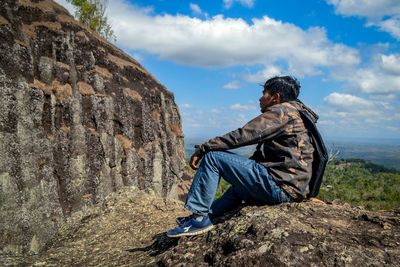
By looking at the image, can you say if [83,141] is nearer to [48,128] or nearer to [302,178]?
[48,128]

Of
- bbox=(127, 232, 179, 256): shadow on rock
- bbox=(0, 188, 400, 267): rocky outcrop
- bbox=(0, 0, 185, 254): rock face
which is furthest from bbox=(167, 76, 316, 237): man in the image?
bbox=(0, 0, 185, 254): rock face

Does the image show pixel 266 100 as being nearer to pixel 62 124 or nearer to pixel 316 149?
pixel 316 149

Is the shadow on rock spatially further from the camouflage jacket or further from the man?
the camouflage jacket

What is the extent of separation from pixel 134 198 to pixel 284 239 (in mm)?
6793

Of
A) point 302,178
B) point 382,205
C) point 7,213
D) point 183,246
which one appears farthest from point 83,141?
point 382,205

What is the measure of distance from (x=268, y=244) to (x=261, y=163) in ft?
4.71

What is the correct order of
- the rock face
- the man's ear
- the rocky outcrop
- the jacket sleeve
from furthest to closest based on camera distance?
the rock face
the man's ear
the jacket sleeve
the rocky outcrop

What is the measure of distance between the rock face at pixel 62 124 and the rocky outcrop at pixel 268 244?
17.6 ft

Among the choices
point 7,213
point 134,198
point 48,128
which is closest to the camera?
point 134,198

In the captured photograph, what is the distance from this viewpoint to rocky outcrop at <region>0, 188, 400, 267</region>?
5.51m

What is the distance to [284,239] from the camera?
19.0ft

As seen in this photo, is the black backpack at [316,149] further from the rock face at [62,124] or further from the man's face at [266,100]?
the rock face at [62,124]

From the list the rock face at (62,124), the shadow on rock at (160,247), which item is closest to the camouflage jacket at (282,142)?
the shadow on rock at (160,247)

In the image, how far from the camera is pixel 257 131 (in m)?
6.31
